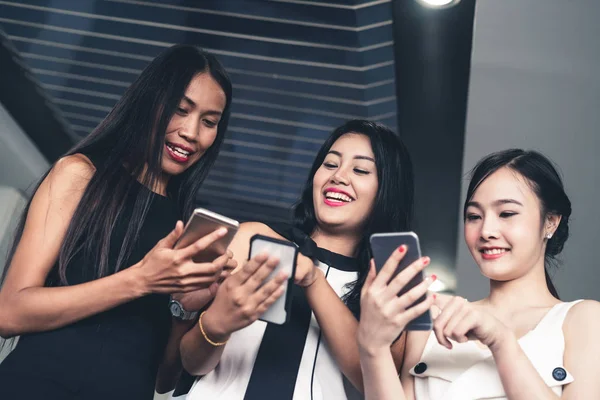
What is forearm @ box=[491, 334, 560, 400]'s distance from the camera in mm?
1448

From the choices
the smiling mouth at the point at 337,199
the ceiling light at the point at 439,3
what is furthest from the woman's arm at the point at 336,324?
the ceiling light at the point at 439,3

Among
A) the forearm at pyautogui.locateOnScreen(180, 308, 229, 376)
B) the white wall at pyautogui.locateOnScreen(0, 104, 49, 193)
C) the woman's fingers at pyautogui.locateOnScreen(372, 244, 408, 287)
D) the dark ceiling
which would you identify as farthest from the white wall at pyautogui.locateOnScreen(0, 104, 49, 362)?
the woman's fingers at pyautogui.locateOnScreen(372, 244, 408, 287)

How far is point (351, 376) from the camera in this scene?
1669 millimetres

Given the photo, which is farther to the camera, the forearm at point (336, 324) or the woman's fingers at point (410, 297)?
the forearm at point (336, 324)

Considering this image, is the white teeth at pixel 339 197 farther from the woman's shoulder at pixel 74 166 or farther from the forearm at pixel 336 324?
the woman's shoulder at pixel 74 166

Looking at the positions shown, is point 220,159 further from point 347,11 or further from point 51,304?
point 51,304

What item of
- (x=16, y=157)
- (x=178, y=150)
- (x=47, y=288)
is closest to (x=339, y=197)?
(x=178, y=150)

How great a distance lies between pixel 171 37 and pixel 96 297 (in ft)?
6.16

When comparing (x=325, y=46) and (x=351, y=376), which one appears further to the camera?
(x=325, y=46)

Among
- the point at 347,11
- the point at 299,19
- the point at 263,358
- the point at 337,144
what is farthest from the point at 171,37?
the point at 263,358

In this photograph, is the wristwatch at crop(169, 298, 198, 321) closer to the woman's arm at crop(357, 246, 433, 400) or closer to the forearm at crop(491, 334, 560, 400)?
the woman's arm at crop(357, 246, 433, 400)

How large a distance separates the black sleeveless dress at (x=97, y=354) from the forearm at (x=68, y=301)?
5 centimetres

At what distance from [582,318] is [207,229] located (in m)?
0.88

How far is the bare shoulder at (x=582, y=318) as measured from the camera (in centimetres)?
160
